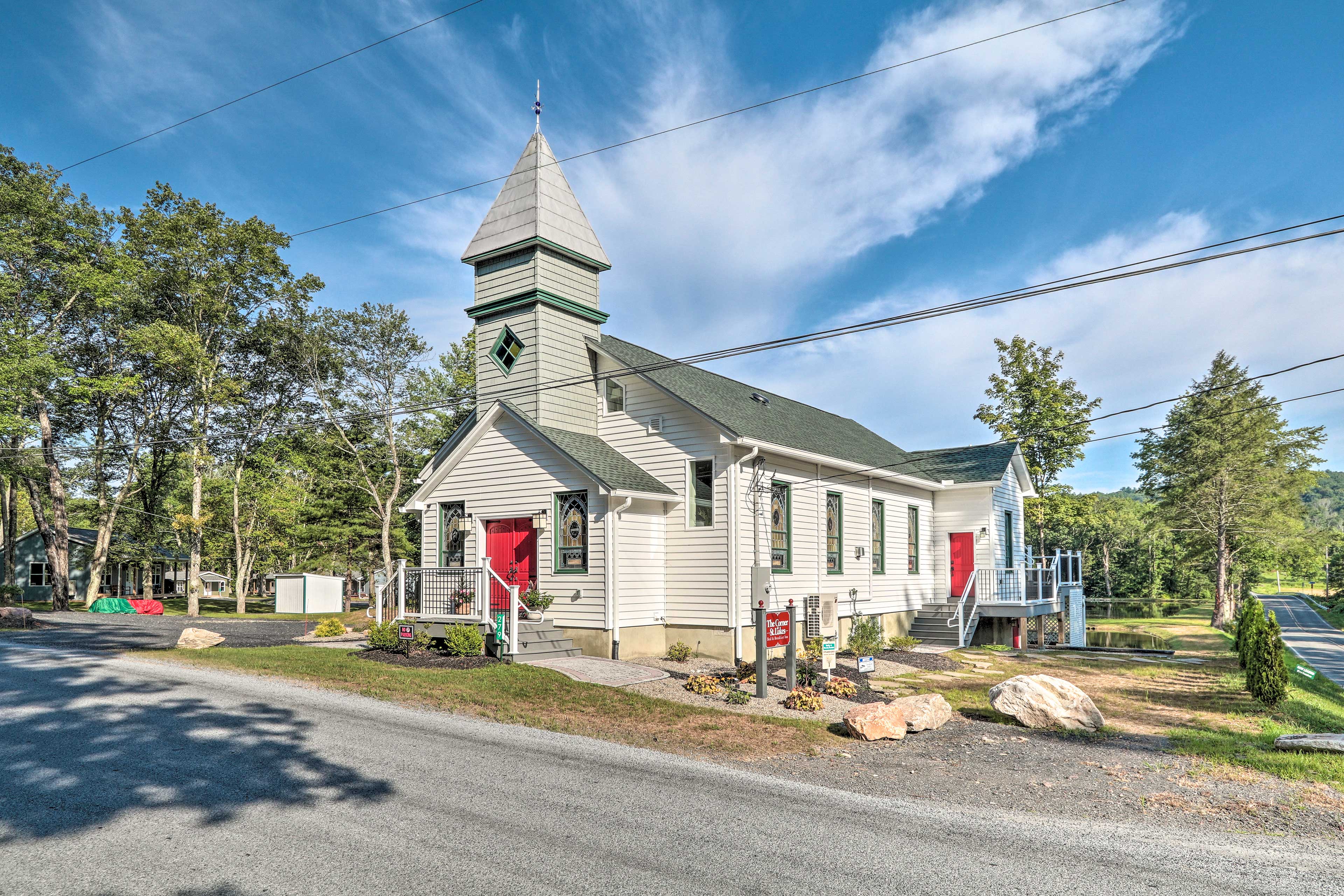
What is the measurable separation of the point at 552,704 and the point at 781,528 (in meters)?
7.11

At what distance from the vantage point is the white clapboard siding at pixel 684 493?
1496 cm

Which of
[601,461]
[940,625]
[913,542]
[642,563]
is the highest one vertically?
[601,461]

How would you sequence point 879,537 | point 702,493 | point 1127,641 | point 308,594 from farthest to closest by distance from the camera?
1. point 308,594
2. point 1127,641
3. point 879,537
4. point 702,493

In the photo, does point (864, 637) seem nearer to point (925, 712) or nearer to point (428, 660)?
point (925, 712)

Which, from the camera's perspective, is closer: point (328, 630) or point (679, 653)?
point (679, 653)

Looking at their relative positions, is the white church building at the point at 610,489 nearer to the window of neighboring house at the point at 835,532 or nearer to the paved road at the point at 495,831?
the window of neighboring house at the point at 835,532

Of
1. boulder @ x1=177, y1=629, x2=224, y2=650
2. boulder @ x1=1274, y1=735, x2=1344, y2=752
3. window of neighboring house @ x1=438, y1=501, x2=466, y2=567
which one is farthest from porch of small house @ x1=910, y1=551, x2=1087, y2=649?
boulder @ x1=177, y1=629, x2=224, y2=650

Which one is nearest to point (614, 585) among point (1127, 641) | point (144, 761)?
point (144, 761)

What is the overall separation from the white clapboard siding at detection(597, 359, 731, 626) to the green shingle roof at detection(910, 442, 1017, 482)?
329 inches

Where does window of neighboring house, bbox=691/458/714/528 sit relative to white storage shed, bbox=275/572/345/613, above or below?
above

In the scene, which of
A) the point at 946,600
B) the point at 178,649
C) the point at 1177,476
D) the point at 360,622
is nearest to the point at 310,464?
the point at 360,622

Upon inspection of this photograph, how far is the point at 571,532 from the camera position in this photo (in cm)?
1491

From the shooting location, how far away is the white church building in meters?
14.7

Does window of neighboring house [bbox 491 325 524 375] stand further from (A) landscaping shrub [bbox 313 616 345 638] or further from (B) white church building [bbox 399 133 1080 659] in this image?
(A) landscaping shrub [bbox 313 616 345 638]
